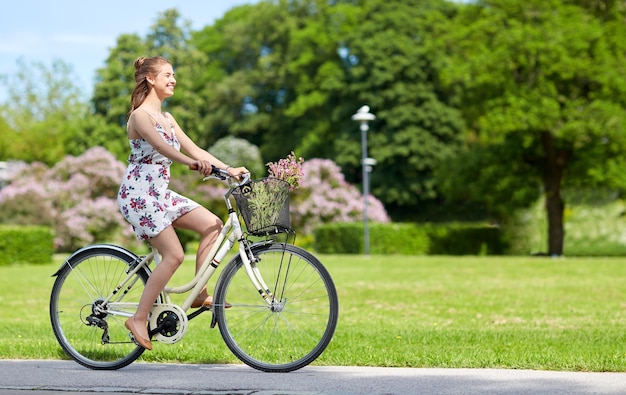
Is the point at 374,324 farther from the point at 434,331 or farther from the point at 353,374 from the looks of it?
the point at 353,374

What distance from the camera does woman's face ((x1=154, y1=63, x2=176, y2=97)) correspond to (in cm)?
591

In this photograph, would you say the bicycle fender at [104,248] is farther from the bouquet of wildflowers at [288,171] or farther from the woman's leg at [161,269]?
the bouquet of wildflowers at [288,171]

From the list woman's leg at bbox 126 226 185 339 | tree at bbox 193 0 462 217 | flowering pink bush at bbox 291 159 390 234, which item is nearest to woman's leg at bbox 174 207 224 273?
woman's leg at bbox 126 226 185 339

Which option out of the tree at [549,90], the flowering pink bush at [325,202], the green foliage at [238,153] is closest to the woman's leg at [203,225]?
the tree at [549,90]

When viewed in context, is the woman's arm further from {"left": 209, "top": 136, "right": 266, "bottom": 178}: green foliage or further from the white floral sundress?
{"left": 209, "top": 136, "right": 266, "bottom": 178}: green foliage

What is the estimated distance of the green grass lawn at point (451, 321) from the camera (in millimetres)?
6578

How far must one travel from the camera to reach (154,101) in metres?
5.89

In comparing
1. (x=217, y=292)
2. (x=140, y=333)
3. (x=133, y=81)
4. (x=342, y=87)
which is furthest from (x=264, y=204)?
(x=133, y=81)

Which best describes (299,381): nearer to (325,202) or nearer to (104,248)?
(104,248)

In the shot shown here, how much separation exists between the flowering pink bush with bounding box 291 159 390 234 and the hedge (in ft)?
9.51

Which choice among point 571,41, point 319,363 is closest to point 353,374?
point 319,363

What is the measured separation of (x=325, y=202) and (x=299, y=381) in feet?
115

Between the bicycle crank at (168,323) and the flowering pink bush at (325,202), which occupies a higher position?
the flowering pink bush at (325,202)

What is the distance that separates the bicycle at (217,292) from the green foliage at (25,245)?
2379 cm
